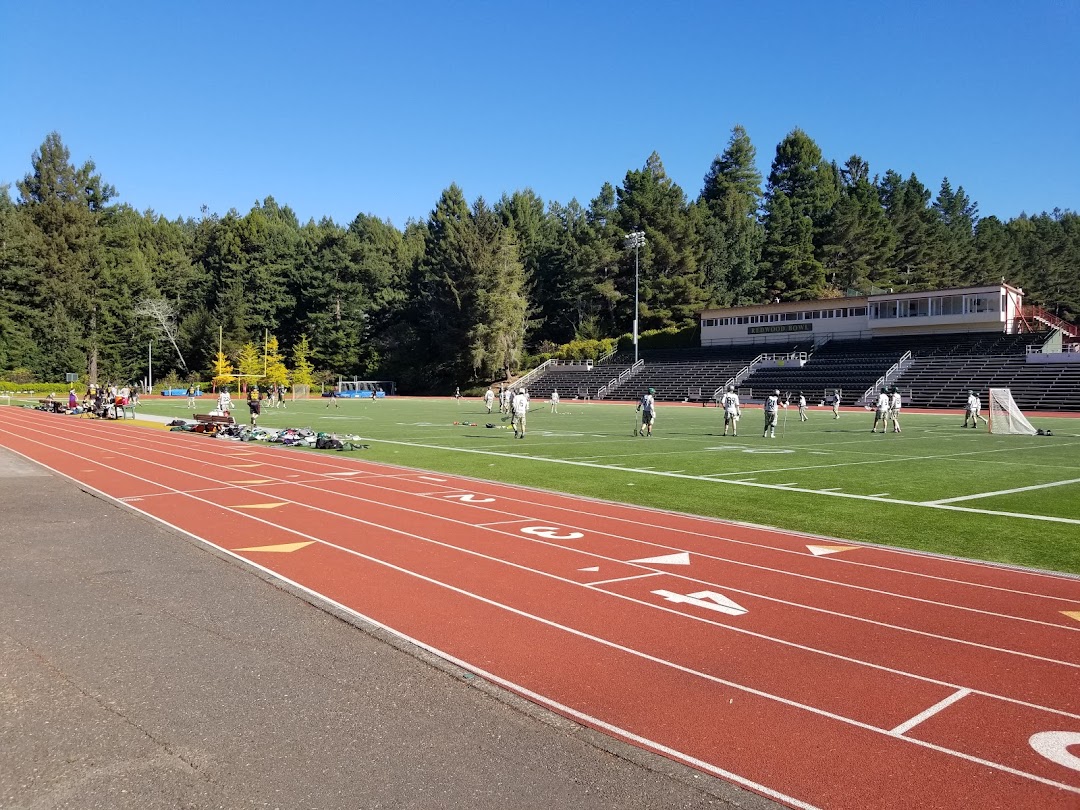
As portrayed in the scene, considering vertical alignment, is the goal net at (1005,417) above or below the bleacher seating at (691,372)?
below

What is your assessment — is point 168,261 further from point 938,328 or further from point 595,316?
point 938,328

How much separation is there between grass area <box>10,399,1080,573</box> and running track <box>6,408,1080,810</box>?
4.88ft

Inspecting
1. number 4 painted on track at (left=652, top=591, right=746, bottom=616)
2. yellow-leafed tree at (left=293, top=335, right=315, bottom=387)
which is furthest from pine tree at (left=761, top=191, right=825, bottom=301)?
number 4 painted on track at (left=652, top=591, right=746, bottom=616)

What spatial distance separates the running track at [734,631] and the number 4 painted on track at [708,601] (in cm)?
3

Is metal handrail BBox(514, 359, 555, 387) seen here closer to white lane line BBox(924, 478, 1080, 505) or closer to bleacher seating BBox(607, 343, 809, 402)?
bleacher seating BBox(607, 343, 809, 402)

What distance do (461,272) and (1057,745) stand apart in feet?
275

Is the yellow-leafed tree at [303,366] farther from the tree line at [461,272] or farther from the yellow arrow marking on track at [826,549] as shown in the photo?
the yellow arrow marking on track at [826,549]

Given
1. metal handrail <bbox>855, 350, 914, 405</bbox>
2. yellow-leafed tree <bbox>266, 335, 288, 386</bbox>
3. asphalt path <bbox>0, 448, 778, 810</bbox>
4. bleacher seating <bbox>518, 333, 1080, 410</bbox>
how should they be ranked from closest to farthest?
asphalt path <bbox>0, 448, 778, 810</bbox>
bleacher seating <bbox>518, 333, 1080, 410</bbox>
metal handrail <bbox>855, 350, 914, 405</bbox>
yellow-leafed tree <bbox>266, 335, 288, 386</bbox>

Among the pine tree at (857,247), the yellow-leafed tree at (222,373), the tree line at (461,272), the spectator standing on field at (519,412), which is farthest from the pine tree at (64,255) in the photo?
the pine tree at (857,247)

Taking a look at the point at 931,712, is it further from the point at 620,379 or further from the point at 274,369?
the point at 274,369

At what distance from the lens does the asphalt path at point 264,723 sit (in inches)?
163

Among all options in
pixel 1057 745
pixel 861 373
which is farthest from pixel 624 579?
pixel 861 373

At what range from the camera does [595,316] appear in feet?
311

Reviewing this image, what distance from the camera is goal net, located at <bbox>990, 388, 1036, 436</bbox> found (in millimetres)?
30484
